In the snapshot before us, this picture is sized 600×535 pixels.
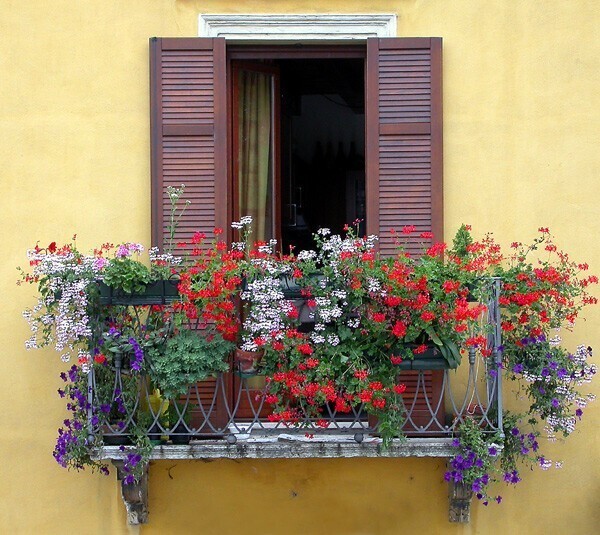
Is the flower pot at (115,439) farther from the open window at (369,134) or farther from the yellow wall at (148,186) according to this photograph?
the open window at (369,134)

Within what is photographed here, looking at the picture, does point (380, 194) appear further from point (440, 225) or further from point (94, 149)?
point (94, 149)

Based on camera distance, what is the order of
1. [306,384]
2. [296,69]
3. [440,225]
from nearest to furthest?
[306,384], [440,225], [296,69]

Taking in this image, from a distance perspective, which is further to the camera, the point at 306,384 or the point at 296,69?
the point at 296,69

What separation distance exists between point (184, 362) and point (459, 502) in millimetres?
1647

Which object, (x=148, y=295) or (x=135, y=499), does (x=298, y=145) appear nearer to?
(x=148, y=295)

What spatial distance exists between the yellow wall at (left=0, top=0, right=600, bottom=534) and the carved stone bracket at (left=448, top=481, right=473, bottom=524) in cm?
7

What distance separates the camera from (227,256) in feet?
16.0

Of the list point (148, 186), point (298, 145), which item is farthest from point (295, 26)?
point (298, 145)

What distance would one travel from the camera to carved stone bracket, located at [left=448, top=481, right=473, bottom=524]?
5.23 meters

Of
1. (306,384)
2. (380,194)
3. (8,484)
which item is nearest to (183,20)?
(380,194)

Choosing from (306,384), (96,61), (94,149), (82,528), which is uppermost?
(96,61)

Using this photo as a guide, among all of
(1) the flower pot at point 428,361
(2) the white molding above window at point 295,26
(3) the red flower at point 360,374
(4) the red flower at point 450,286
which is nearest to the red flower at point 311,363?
(3) the red flower at point 360,374

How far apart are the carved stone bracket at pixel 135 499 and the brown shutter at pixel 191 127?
4.21 feet

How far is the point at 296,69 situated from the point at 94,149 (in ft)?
8.28
